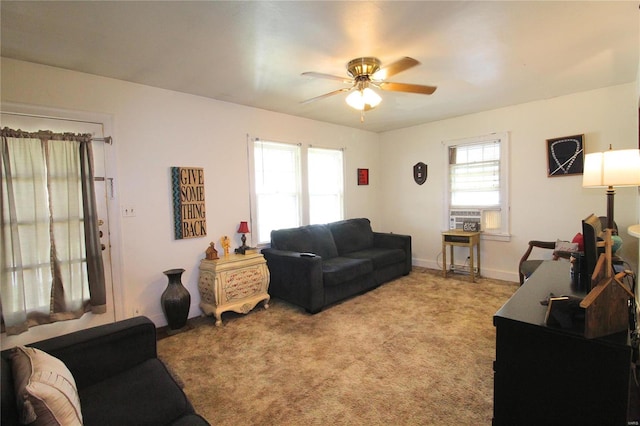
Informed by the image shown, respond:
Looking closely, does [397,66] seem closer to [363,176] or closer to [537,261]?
[537,261]

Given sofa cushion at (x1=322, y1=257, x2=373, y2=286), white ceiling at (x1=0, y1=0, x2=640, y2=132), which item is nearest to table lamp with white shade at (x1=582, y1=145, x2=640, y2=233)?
white ceiling at (x1=0, y1=0, x2=640, y2=132)

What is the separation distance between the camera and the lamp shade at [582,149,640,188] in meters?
2.09

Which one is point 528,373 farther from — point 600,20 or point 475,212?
point 475,212

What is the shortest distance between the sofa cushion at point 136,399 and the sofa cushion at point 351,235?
128 inches

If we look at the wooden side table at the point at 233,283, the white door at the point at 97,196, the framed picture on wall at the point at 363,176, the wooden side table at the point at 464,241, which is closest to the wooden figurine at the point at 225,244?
the wooden side table at the point at 233,283

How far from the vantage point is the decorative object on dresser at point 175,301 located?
307 centimetres

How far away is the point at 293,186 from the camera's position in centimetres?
454

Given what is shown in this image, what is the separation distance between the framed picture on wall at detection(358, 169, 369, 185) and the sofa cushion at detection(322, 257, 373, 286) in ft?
6.11

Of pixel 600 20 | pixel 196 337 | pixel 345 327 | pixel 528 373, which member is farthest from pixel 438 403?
pixel 600 20

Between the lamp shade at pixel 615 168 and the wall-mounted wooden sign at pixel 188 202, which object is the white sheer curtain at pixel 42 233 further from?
the lamp shade at pixel 615 168

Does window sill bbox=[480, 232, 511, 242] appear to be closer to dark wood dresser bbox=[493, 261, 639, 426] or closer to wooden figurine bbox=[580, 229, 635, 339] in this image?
dark wood dresser bbox=[493, 261, 639, 426]

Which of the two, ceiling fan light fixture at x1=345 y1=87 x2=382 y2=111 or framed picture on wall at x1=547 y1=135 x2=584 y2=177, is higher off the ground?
ceiling fan light fixture at x1=345 y1=87 x2=382 y2=111

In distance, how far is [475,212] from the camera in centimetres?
475

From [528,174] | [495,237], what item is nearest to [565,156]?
[528,174]
